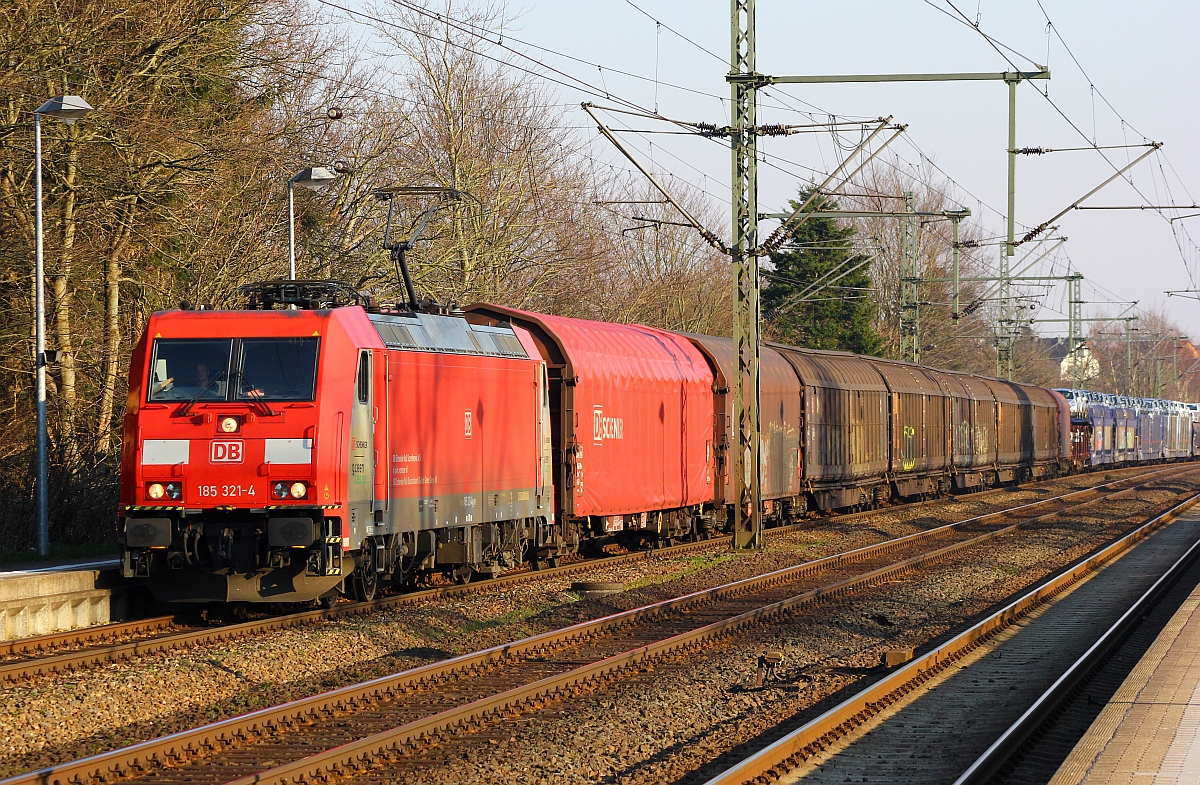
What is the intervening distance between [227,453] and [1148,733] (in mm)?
9183

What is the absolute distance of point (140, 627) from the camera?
568 inches

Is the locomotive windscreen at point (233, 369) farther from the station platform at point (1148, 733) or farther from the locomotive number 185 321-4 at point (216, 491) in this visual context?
the station platform at point (1148, 733)

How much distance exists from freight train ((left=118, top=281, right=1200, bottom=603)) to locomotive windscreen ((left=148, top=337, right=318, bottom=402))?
0.02 meters

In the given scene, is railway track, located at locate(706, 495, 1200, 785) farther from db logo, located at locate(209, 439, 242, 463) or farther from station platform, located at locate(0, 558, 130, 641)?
station platform, located at locate(0, 558, 130, 641)

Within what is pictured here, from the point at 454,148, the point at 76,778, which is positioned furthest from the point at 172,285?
the point at 76,778

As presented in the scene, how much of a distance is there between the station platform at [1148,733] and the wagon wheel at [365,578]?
807 cm

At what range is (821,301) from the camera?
64125mm

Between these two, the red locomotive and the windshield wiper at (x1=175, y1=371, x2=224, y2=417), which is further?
the windshield wiper at (x1=175, y1=371, x2=224, y2=417)

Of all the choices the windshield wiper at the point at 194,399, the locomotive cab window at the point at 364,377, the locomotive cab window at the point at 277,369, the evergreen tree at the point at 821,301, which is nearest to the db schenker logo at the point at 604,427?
the locomotive cab window at the point at 364,377

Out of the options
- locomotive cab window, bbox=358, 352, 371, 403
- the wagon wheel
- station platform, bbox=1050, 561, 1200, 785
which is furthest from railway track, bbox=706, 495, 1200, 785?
locomotive cab window, bbox=358, 352, 371, 403

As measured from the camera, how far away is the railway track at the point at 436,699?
8695 millimetres

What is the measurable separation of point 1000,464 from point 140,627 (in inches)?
1530

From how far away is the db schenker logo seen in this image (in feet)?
67.9

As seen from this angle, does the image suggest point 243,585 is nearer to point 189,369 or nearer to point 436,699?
point 189,369
